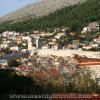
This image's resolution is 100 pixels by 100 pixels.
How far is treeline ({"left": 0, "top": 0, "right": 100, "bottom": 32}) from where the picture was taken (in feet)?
253

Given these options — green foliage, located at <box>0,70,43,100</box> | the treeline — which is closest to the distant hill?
the treeline

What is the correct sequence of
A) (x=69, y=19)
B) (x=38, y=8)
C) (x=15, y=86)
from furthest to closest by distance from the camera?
(x=38, y=8), (x=69, y=19), (x=15, y=86)

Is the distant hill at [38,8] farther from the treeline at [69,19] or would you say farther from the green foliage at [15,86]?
the green foliage at [15,86]

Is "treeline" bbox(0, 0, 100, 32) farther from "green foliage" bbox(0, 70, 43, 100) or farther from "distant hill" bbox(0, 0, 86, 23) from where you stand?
"green foliage" bbox(0, 70, 43, 100)

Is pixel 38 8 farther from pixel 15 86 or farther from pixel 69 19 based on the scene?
pixel 15 86

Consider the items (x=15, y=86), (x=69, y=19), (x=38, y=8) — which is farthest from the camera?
(x=38, y=8)

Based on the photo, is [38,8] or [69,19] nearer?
[69,19]

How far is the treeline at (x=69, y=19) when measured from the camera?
7719 centimetres

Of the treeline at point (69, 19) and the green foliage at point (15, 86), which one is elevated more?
the treeline at point (69, 19)

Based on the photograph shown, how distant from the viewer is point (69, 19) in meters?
79.9

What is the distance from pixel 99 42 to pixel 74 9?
2848cm

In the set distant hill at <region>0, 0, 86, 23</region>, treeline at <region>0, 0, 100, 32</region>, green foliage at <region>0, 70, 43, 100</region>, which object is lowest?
green foliage at <region>0, 70, 43, 100</region>

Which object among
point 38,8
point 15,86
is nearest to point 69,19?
point 38,8

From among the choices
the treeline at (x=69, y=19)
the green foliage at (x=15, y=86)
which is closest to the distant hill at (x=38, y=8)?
the treeline at (x=69, y=19)
